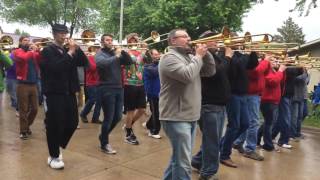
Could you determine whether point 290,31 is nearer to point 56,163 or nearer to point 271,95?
point 271,95

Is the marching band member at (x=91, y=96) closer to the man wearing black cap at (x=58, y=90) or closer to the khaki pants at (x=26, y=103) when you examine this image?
the khaki pants at (x=26, y=103)

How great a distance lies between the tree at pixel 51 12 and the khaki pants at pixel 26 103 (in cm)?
2215

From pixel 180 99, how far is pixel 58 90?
5.88ft

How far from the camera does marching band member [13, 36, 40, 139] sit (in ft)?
22.1

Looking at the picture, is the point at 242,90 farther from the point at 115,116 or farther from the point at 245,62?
the point at 115,116

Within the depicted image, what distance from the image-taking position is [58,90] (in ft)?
16.7

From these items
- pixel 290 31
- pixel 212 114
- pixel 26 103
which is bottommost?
pixel 26 103

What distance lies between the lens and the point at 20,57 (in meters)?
6.82

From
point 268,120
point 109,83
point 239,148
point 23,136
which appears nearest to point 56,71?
point 109,83

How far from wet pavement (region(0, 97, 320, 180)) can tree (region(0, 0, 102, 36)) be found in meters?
22.5

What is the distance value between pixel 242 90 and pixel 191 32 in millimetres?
18379

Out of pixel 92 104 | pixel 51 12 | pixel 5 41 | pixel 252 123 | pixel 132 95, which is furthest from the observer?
pixel 51 12

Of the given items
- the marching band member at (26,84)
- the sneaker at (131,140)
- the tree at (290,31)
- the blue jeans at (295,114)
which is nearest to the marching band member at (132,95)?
the sneaker at (131,140)

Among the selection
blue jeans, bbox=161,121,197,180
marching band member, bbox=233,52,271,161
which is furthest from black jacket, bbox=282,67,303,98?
blue jeans, bbox=161,121,197,180
